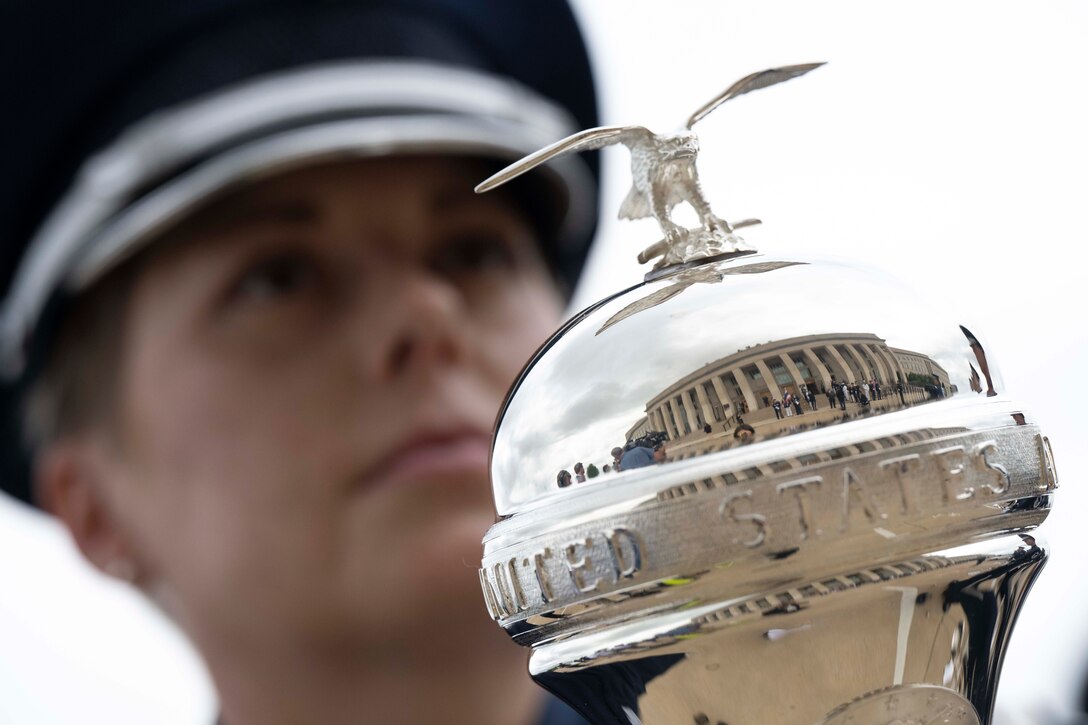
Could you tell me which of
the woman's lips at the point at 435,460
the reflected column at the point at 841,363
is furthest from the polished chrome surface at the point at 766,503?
the woman's lips at the point at 435,460

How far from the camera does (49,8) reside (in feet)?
3.89

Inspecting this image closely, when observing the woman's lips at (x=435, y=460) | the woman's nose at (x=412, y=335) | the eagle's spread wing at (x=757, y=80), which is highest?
the woman's nose at (x=412, y=335)

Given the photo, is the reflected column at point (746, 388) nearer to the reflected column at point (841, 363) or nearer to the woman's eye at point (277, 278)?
the reflected column at point (841, 363)

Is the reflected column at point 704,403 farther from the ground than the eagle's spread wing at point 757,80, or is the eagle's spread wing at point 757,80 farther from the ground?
the eagle's spread wing at point 757,80

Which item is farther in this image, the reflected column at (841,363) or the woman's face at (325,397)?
the woman's face at (325,397)

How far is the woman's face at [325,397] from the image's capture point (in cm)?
81

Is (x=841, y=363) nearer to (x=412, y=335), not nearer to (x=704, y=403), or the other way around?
(x=704, y=403)

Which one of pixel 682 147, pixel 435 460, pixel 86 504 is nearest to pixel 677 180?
pixel 682 147

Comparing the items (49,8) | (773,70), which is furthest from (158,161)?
(773,70)

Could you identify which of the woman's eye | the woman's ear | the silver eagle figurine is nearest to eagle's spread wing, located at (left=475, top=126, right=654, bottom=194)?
the silver eagle figurine

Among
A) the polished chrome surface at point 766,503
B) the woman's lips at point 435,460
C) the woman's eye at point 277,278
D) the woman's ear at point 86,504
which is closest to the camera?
the polished chrome surface at point 766,503

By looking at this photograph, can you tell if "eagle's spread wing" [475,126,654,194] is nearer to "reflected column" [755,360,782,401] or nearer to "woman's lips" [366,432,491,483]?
"reflected column" [755,360,782,401]

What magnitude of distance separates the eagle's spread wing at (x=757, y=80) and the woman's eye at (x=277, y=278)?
2.07ft

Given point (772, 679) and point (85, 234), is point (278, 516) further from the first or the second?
point (772, 679)
